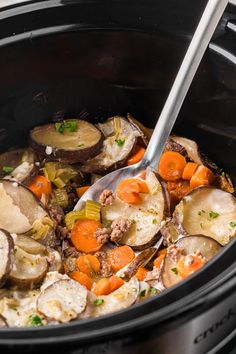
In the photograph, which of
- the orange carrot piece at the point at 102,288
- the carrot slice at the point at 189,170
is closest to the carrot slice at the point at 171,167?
the carrot slice at the point at 189,170

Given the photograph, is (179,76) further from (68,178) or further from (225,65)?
(68,178)

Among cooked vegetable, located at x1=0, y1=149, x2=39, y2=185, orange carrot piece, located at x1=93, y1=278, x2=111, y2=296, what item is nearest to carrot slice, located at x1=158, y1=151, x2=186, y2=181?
cooked vegetable, located at x1=0, y1=149, x2=39, y2=185

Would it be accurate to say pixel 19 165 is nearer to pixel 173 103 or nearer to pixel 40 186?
pixel 40 186

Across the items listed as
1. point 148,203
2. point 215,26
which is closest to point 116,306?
point 148,203

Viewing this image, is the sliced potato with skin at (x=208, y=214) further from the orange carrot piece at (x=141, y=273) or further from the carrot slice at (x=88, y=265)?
the carrot slice at (x=88, y=265)

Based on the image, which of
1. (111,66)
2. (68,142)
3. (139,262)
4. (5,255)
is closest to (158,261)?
(139,262)

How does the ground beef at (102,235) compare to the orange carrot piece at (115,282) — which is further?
the ground beef at (102,235)

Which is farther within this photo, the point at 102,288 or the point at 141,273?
the point at 141,273
